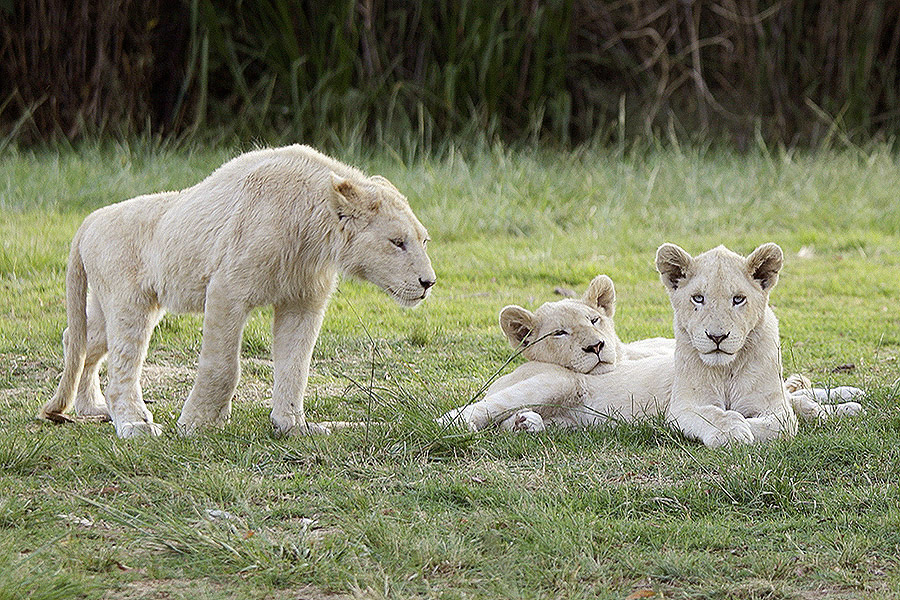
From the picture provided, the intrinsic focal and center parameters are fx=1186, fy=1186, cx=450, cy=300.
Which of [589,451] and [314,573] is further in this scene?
[589,451]

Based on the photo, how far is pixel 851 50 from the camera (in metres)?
14.1

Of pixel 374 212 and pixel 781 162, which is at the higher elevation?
pixel 374 212

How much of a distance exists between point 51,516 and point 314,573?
1007mm

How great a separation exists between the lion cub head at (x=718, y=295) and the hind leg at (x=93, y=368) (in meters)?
2.43

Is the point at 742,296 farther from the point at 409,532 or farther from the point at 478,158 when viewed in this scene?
the point at 478,158

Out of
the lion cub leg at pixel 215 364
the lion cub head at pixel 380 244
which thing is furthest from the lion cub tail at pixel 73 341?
the lion cub head at pixel 380 244

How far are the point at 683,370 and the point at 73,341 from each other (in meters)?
2.61

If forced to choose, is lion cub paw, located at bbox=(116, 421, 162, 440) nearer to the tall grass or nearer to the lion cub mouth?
the lion cub mouth

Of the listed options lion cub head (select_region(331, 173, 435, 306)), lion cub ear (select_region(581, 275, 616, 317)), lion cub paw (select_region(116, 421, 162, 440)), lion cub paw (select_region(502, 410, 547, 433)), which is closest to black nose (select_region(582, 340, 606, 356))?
lion cub ear (select_region(581, 275, 616, 317))

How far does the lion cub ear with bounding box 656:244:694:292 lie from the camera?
186 inches

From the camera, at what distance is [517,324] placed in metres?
5.31

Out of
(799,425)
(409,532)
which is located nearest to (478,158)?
(799,425)

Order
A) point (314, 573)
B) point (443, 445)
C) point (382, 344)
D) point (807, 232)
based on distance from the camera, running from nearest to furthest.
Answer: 1. point (314, 573)
2. point (443, 445)
3. point (382, 344)
4. point (807, 232)

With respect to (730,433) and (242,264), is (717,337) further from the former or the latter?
(242,264)
